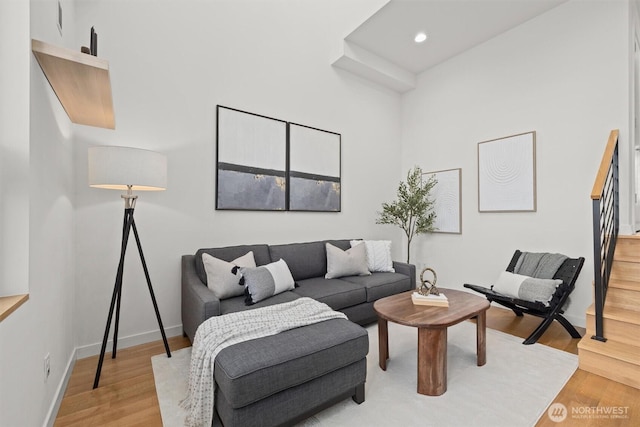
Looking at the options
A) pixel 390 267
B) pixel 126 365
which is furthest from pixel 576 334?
pixel 126 365

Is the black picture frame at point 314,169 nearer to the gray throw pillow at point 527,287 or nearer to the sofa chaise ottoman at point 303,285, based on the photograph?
the sofa chaise ottoman at point 303,285

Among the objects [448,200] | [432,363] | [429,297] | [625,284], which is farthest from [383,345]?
[448,200]

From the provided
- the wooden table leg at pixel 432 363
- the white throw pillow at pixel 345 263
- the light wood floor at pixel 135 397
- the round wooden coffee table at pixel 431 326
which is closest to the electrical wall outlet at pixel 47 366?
the light wood floor at pixel 135 397

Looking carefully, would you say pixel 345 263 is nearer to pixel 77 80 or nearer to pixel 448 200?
pixel 448 200

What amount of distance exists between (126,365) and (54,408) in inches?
23.2

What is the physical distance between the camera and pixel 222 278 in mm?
2426

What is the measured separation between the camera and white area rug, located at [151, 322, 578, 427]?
65.3 inches

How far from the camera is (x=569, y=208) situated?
3168 millimetres

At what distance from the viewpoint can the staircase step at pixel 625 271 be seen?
2500 mm

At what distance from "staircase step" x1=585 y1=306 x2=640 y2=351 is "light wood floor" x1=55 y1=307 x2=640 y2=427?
32cm

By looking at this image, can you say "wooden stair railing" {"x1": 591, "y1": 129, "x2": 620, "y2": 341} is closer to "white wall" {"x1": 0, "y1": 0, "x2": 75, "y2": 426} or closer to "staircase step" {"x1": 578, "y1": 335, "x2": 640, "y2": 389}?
"staircase step" {"x1": 578, "y1": 335, "x2": 640, "y2": 389}

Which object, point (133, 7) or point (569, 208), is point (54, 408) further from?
point (569, 208)

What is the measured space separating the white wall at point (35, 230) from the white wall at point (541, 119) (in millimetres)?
4418

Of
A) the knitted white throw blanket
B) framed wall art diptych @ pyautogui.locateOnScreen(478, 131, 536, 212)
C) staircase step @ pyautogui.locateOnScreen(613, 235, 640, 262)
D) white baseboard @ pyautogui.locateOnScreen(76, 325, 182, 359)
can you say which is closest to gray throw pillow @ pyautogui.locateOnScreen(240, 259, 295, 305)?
the knitted white throw blanket
